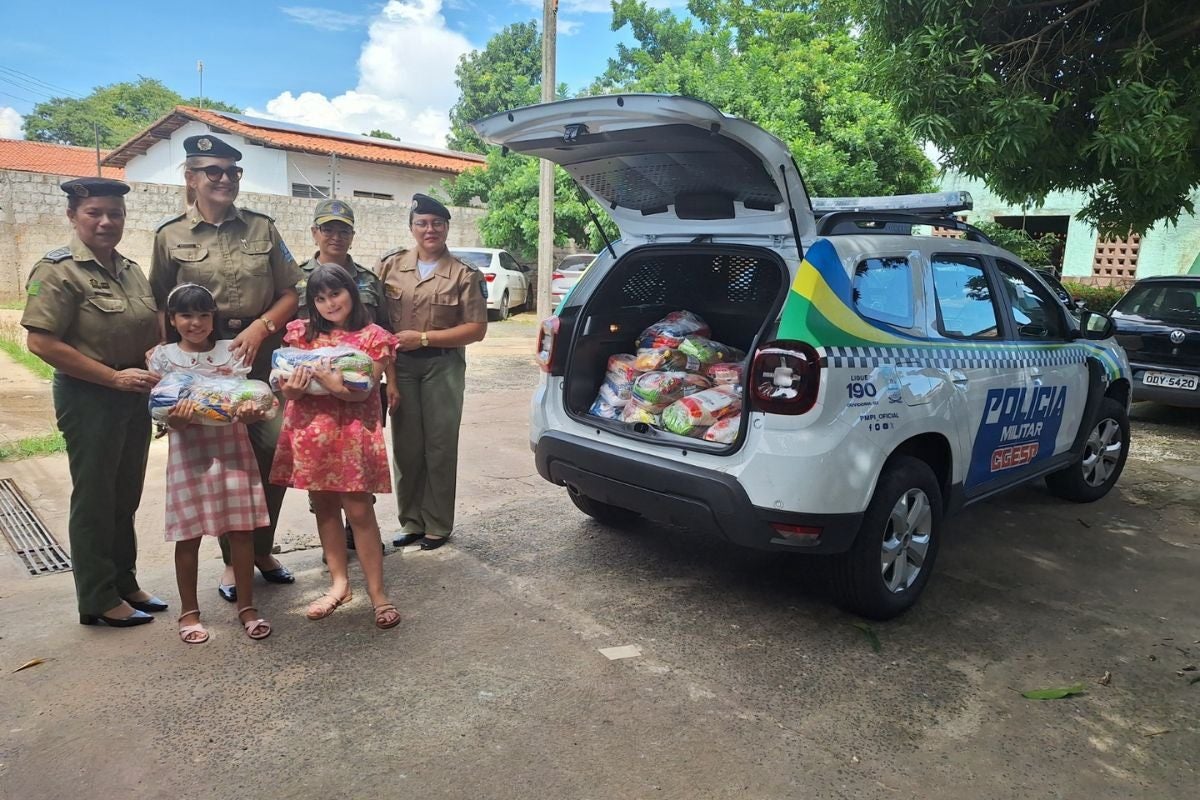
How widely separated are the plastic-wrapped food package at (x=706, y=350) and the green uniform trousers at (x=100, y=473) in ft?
7.86

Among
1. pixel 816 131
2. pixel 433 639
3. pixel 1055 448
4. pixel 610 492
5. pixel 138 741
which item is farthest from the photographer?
pixel 816 131

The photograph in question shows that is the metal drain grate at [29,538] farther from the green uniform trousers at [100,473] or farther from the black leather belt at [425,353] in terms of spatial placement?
the black leather belt at [425,353]

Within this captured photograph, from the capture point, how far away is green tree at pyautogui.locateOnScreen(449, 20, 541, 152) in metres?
34.2

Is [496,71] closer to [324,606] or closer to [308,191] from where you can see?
[308,191]

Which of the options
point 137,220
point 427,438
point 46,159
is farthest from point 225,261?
point 46,159

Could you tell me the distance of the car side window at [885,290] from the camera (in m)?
3.42

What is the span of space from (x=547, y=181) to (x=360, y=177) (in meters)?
11.4

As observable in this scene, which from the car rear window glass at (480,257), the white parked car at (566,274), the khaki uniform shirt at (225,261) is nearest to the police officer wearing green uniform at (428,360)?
the khaki uniform shirt at (225,261)

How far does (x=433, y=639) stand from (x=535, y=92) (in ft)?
61.9

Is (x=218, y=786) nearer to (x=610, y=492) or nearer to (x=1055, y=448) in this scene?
(x=610, y=492)

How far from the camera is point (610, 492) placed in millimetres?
3674

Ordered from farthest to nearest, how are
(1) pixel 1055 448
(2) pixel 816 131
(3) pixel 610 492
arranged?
(2) pixel 816 131, (1) pixel 1055 448, (3) pixel 610 492

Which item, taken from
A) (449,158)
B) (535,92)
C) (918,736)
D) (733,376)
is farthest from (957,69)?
(449,158)

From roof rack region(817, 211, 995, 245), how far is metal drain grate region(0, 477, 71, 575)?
12.8ft
